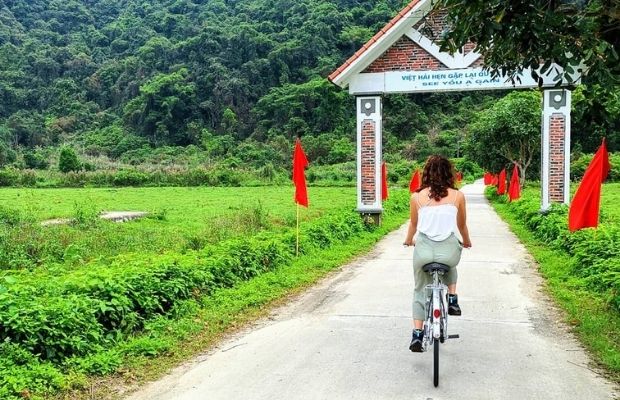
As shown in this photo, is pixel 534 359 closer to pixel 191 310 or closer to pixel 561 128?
pixel 191 310

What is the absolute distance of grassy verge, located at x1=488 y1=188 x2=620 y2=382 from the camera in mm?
5363

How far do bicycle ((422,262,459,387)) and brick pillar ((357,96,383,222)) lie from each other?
10509 mm

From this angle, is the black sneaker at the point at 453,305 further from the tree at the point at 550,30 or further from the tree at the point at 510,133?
the tree at the point at 510,133

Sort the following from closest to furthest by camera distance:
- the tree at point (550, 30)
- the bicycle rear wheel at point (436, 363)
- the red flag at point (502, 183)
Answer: the tree at point (550, 30) < the bicycle rear wheel at point (436, 363) < the red flag at point (502, 183)

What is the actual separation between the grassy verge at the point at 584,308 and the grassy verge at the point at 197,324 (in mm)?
3486

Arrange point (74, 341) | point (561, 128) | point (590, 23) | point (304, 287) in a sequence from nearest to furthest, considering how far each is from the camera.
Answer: point (590, 23), point (74, 341), point (304, 287), point (561, 128)

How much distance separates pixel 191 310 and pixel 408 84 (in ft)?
31.4

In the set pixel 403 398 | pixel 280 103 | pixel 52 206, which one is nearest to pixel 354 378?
pixel 403 398

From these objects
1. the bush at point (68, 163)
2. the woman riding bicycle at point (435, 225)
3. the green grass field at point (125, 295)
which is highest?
the bush at point (68, 163)

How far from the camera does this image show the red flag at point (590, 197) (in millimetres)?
8172

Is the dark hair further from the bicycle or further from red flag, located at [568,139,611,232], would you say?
red flag, located at [568,139,611,232]

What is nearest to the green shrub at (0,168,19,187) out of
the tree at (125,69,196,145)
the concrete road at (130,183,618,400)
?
the tree at (125,69,196,145)

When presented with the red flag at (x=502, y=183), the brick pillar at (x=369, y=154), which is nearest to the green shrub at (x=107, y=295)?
the brick pillar at (x=369, y=154)

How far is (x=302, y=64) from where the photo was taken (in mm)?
80062
